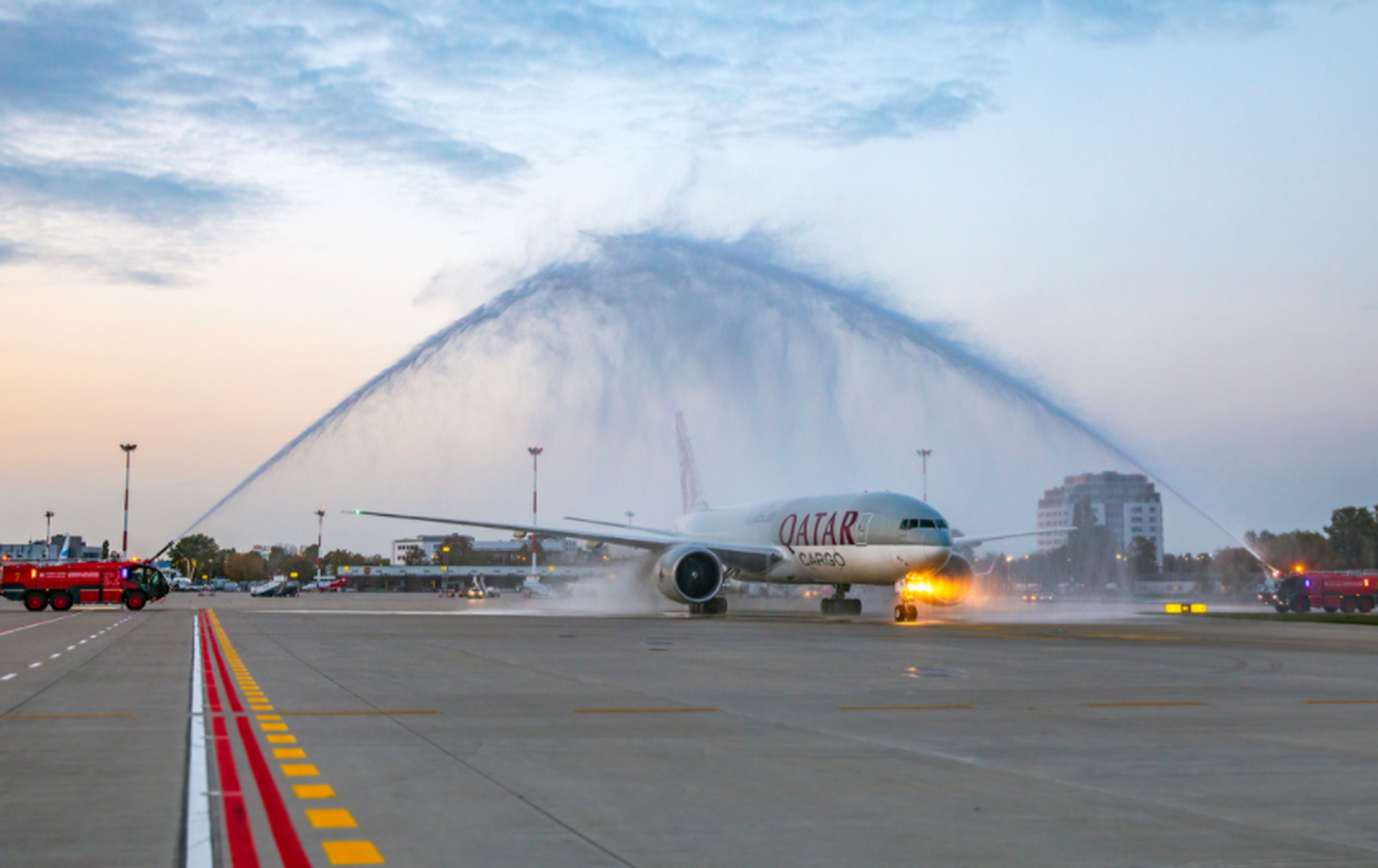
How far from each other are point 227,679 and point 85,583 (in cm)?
4615

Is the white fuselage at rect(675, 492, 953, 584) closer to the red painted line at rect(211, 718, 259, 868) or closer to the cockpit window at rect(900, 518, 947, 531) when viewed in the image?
the cockpit window at rect(900, 518, 947, 531)

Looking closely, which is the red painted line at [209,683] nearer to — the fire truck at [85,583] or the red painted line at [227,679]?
the red painted line at [227,679]

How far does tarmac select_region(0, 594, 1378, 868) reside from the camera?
917cm

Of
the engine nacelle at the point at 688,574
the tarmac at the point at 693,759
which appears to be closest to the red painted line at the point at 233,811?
the tarmac at the point at 693,759

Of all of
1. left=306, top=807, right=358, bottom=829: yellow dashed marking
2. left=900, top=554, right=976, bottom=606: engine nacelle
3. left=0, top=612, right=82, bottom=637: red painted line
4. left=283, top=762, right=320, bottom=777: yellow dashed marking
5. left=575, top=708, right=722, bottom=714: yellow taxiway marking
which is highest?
left=900, top=554, right=976, bottom=606: engine nacelle

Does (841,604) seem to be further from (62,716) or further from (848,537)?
(62,716)

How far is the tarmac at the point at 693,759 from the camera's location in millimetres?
9172

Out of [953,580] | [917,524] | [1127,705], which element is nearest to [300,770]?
[1127,705]

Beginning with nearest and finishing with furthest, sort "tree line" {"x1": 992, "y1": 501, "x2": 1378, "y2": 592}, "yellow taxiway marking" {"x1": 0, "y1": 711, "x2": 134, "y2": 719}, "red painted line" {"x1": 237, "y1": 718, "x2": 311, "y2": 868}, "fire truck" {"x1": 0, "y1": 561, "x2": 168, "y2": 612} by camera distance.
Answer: "red painted line" {"x1": 237, "y1": 718, "x2": 311, "y2": 868} → "yellow taxiway marking" {"x1": 0, "y1": 711, "x2": 134, "y2": 719} → "fire truck" {"x1": 0, "y1": 561, "x2": 168, "y2": 612} → "tree line" {"x1": 992, "y1": 501, "x2": 1378, "y2": 592}

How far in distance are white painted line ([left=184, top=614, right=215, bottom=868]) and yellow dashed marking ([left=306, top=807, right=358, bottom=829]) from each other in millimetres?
758

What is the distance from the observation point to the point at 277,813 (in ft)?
33.7

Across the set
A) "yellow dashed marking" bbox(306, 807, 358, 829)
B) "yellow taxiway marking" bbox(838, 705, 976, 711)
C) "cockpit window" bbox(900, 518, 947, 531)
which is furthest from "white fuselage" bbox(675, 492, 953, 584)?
"yellow dashed marking" bbox(306, 807, 358, 829)

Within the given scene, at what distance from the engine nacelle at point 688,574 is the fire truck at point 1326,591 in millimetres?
31829

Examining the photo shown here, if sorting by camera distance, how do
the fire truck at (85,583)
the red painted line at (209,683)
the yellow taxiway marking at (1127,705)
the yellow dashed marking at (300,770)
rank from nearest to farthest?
the yellow dashed marking at (300,770) < the red painted line at (209,683) < the yellow taxiway marking at (1127,705) < the fire truck at (85,583)
